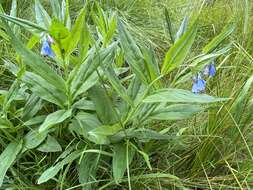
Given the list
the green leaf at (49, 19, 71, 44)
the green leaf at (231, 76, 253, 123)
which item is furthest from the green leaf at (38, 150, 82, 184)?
the green leaf at (231, 76, 253, 123)

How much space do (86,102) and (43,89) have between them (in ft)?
0.45

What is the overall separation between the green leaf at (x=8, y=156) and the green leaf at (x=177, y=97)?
43cm

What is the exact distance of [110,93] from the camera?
4.87ft

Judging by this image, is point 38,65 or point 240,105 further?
point 240,105

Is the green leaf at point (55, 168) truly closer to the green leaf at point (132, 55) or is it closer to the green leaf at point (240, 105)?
the green leaf at point (132, 55)

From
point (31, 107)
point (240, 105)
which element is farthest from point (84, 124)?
point (240, 105)

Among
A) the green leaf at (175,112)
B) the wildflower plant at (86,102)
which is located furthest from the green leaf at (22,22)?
the green leaf at (175,112)

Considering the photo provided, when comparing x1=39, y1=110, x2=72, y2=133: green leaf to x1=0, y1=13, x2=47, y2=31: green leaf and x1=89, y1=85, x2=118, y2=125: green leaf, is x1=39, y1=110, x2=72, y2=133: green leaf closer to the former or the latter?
x1=89, y1=85, x2=118, y2=125: green leaf

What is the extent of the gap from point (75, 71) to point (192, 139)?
451 millimetres

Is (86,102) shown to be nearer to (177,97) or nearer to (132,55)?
(132,55)

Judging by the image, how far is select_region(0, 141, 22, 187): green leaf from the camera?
132 cm

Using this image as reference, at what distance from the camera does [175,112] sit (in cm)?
131

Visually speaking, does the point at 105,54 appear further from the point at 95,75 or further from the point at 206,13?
the point at 206,13

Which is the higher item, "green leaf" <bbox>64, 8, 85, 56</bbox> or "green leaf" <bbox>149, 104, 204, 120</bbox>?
"green leaf" <bbox>64, 8, 85, 56</bbox>
